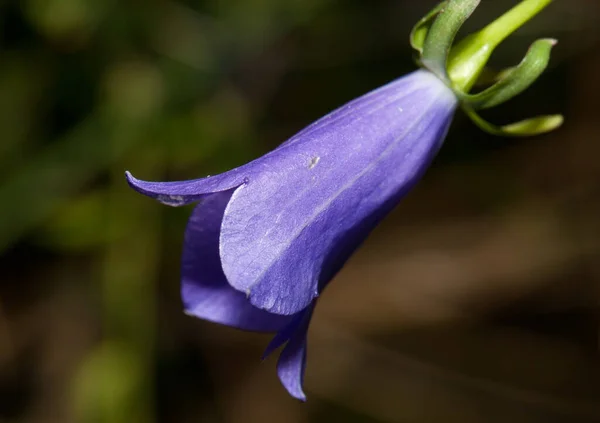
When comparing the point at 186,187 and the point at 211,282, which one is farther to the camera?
the point at 211,282

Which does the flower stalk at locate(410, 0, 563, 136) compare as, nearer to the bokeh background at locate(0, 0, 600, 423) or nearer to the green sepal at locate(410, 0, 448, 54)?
the green sepal at locate(410, 0, 448, 54)

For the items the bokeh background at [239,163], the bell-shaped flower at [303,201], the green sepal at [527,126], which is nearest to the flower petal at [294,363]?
the bell-shaped flower at [303,201]

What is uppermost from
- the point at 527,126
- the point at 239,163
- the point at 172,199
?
the point at 527,126

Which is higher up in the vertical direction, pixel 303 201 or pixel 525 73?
pixel 525 73

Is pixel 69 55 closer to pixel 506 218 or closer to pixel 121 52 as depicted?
pixel 121 52

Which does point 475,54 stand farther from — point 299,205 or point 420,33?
point 299,205

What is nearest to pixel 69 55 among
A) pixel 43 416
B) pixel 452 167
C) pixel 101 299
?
pixel 101 299

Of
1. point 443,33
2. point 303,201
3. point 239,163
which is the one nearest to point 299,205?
point 303,201
